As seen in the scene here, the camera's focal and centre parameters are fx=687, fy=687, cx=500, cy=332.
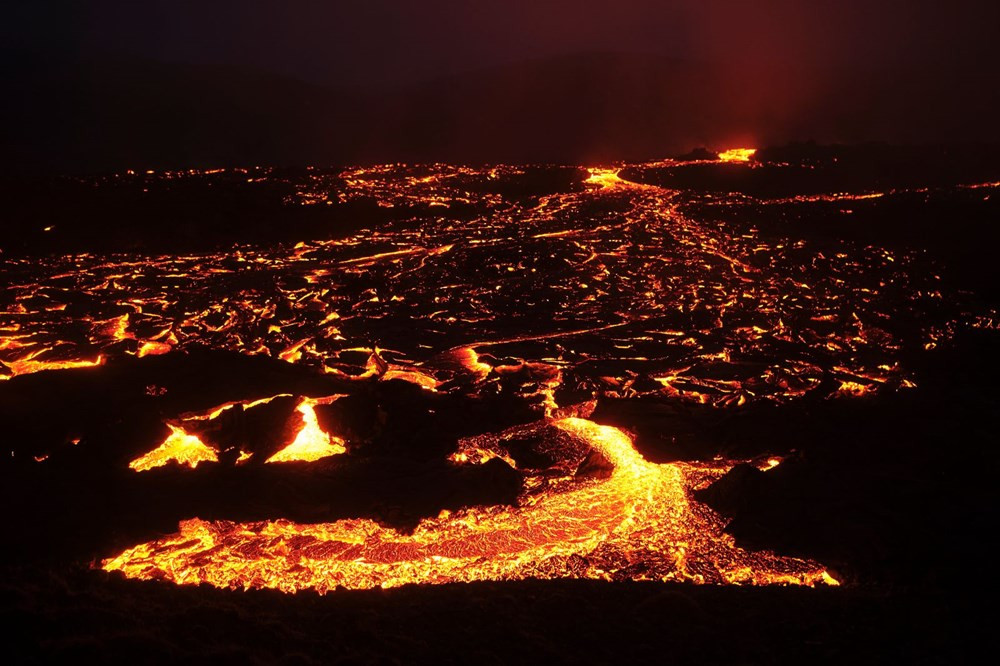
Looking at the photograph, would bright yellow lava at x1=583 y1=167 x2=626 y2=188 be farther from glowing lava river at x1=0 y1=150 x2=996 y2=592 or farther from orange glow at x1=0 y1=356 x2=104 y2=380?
orange glow at x1=0 y1=356 x2=104 y2=380

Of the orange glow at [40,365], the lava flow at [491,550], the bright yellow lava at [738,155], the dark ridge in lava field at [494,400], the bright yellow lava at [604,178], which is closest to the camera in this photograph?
the lava flow at [491,550]

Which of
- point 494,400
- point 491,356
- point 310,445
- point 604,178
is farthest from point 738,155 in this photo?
point 310,445

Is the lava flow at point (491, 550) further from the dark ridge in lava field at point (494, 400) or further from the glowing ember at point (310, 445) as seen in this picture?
the glowing ember at point (310, 445)

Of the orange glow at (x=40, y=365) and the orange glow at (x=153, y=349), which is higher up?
the orange glow at (x=153, y=349)

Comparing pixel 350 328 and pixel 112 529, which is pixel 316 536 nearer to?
pixel 112 529

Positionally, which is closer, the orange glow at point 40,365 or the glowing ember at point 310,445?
the glowing ember at point 310,445

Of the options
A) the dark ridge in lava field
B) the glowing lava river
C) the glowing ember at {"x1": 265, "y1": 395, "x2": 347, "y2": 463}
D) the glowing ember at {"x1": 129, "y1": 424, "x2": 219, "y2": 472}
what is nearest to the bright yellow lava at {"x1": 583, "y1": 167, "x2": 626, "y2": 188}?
the glowing lava river

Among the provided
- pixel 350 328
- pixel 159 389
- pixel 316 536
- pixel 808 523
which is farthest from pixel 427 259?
pixel 808 523

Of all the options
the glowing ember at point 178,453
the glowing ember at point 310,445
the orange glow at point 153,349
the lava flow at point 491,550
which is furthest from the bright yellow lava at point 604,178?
the lava flow at point 491,550

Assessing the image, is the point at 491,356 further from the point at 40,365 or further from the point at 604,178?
the point at 604,178
